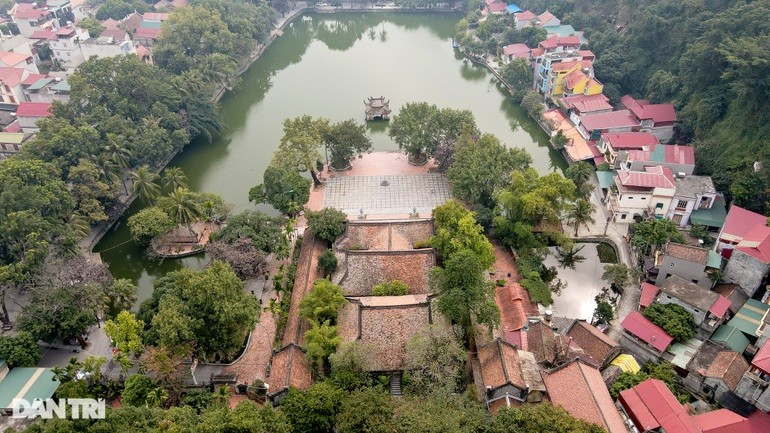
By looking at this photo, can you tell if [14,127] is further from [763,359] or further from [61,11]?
[763,359]

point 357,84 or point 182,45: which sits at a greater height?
point 182,45

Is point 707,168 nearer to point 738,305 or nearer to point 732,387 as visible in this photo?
point 738,305

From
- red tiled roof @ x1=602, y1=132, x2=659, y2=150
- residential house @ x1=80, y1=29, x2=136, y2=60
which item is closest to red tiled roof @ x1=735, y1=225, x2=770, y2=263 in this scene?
red tiled roof @ x1=602, y1=132, x2=659, y2=150

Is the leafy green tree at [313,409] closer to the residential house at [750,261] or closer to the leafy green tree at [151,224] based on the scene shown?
the leafy green tree at [151,224]

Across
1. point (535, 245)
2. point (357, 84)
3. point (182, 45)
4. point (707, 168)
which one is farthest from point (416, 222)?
point (182, 45)

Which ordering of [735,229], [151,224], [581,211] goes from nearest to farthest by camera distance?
[735,229]
[151,224]
[581,211]

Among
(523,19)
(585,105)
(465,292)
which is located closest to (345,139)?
(465,292)
